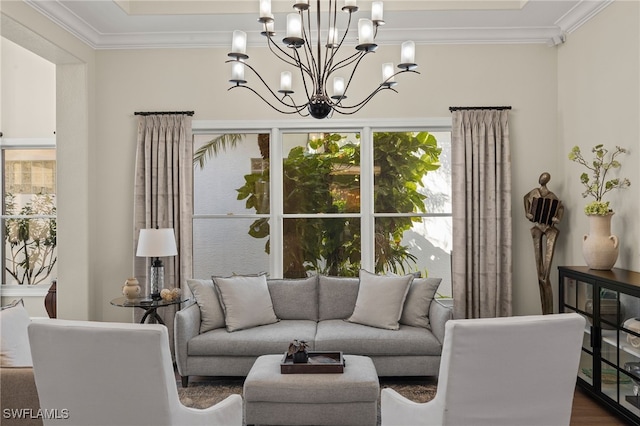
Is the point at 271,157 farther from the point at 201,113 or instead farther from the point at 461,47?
the point at 461,47

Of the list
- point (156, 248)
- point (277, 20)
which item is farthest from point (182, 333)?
point (277, 20)

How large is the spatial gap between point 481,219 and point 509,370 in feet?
9.62

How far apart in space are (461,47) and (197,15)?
2475 millimetres

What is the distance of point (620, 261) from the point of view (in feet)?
13.6

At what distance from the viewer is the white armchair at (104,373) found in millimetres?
2174

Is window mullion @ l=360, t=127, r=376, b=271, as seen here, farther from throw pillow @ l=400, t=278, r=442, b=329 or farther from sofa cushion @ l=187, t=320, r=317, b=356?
sofa cushion @ l=187, t=320, r=317, b=356

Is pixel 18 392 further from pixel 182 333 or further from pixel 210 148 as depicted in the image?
pixel 210 148

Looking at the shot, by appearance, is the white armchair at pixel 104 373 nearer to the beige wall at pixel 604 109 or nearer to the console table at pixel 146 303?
the console table at pixel 146 303

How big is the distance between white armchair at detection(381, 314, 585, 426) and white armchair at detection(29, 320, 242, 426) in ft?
3.88

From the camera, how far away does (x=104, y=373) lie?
2211mm

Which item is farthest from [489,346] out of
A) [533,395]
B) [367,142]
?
[367,142]

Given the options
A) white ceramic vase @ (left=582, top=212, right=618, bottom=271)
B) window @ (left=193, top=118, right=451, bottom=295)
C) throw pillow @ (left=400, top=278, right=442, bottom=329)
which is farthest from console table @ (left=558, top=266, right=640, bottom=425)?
window @ (left=193, top=118, right=451, bottom=295)

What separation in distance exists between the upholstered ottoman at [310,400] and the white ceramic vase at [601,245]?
1.91 metres

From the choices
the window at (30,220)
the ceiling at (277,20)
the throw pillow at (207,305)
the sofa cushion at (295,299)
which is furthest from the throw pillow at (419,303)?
the window at (30,220)
